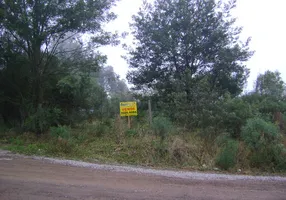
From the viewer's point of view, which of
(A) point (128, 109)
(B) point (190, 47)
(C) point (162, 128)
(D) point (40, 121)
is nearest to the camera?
(C) point (162, 128)

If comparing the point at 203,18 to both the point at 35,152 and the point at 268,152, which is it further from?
the point at 35,152

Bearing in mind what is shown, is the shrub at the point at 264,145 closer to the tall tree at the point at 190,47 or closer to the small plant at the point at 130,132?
the small plant at the point at 130,132

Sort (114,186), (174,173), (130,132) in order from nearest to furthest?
(114,186)
(174,173)
(130,132)

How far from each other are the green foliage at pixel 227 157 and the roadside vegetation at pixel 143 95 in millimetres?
35

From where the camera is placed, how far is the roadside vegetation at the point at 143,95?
9875 millimetres

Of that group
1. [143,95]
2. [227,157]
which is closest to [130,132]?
→ [227,157]

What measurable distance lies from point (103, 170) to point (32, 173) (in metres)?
1.96

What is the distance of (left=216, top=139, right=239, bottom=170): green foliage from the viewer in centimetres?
882

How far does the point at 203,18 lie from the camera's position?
21203 mm

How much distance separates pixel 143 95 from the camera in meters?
21.5

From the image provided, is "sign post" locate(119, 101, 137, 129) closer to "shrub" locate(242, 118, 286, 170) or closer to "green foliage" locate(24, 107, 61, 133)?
"green foliage" locate(24, 107, 61, 133)

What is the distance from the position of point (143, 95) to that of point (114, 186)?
15.6 metres

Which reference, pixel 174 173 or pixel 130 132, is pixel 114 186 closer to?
pixel 174 173

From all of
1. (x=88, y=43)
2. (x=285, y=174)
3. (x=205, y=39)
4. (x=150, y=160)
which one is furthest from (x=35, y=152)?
(x=205, y=39)
